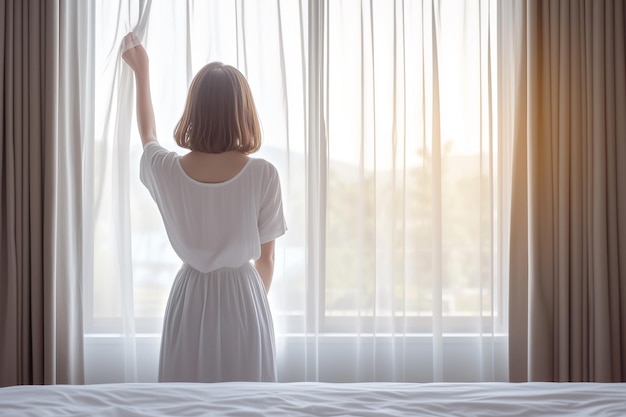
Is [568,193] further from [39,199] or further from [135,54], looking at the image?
[39,199]

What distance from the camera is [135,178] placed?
261 centimetres

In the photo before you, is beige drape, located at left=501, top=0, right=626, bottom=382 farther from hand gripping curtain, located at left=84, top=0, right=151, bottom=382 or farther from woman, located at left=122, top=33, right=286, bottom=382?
hand gripping curtain, located at left=84, top=0, right=151, bottom=382

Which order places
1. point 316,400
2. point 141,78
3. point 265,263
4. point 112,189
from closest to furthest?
point 316,400 < point 265,263 < point 141,78 < point 112,189

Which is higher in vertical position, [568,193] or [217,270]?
[568,193]

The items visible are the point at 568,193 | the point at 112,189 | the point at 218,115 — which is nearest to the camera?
the point at 218,115

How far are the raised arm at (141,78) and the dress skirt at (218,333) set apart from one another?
61cm

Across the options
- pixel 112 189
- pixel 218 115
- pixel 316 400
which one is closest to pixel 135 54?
pixel 112 189

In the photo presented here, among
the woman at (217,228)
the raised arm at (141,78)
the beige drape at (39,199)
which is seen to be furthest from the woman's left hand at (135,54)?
the woman at (217,228)

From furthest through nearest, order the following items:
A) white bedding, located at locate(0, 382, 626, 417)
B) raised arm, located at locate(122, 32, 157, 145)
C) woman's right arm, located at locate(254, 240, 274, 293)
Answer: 1. raised arm, located at locate(122, 32, 157, 145)
2. woman's right arm, located at locate(254, 240, 274, 293)
3. white bedding, located at locate(0, 382, 626, 417)

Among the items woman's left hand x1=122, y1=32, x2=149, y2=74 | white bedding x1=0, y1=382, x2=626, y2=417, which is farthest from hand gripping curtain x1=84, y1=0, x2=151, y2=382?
white bedding x1=0, y1=382, x2=626, y2=417

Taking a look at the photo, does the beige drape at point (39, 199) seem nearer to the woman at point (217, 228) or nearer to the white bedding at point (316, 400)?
the woman at point (217, 228)

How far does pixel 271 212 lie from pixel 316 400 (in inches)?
34.3

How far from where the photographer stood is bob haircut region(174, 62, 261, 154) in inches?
76.7

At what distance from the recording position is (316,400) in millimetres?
1237
